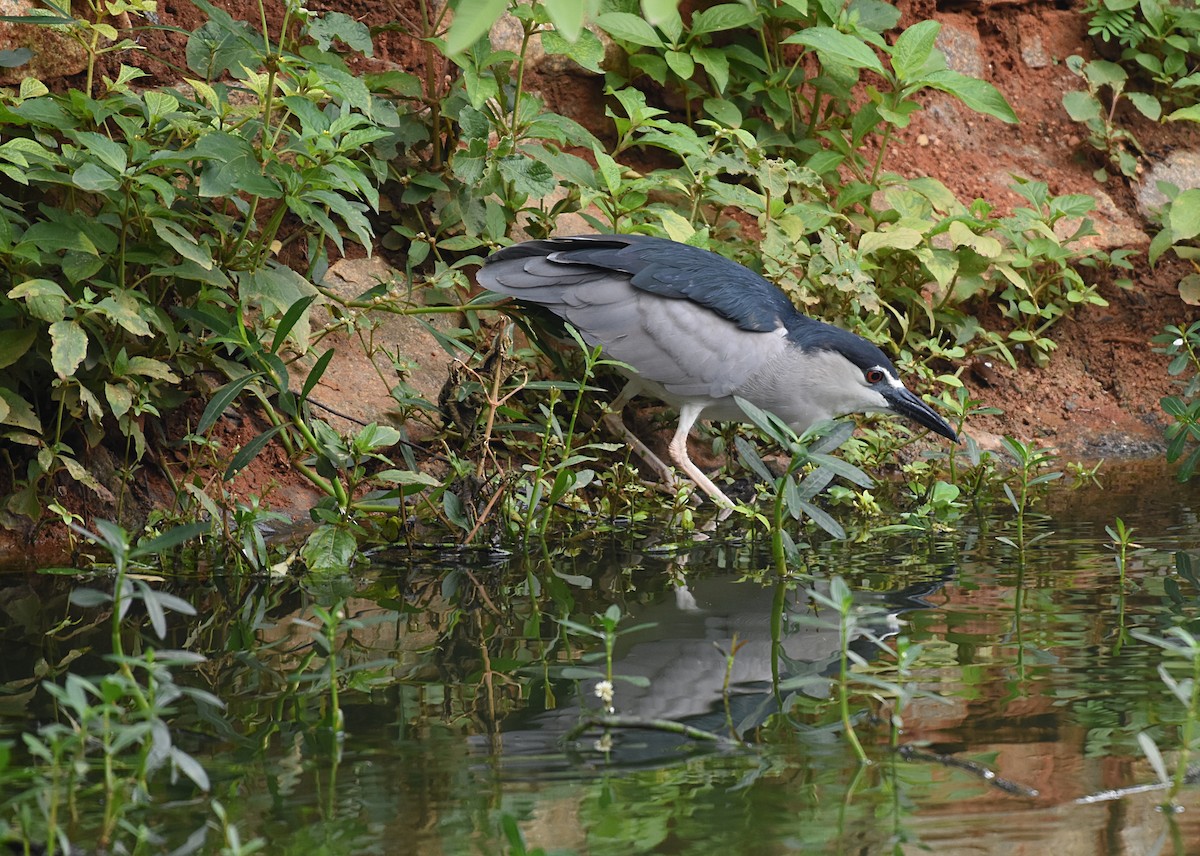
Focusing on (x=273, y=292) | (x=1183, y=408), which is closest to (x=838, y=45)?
(x=1183, y=408)

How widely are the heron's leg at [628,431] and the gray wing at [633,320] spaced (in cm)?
24

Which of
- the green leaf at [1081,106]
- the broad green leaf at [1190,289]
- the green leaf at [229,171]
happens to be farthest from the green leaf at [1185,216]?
the green leaf at [229,171]

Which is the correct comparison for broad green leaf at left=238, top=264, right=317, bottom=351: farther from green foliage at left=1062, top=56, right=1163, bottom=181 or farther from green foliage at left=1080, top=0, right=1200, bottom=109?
green foliage at left=1080, top=0, right=1200, bottom=109

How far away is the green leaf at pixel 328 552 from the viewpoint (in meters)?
3.94

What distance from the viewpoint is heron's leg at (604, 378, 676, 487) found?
214 inches

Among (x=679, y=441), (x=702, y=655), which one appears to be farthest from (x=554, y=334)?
(x=702, y=655)

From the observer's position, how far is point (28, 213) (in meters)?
4.52

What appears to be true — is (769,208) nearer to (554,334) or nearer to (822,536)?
(554,334)

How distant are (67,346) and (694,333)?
2261 mm

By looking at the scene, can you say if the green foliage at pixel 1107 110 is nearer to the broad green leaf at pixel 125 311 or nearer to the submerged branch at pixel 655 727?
the broad green leaf at pixel 125 311

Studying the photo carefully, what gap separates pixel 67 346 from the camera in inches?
156

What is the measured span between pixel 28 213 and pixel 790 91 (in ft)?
13.0

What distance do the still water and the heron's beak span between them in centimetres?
111

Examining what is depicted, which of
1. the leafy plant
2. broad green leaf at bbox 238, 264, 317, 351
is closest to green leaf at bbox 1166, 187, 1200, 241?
the leafy plant
